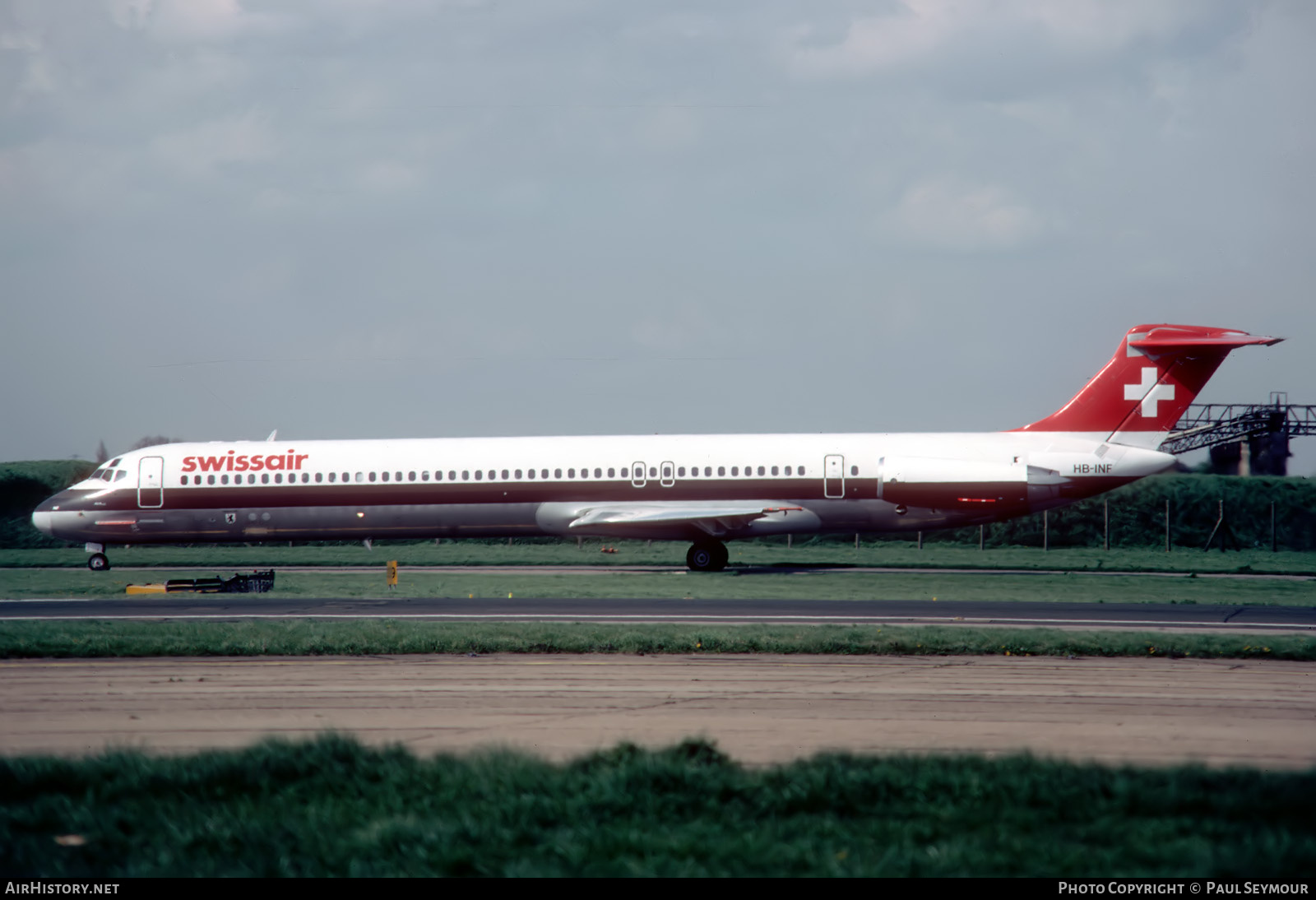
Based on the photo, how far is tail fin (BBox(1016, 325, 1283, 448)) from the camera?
31312 millimetres

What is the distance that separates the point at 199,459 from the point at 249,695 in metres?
22.6

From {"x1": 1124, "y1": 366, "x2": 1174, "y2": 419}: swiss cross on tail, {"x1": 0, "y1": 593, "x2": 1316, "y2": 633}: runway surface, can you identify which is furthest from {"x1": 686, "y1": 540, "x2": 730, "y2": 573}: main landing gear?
{"x1": 1124, "y1": 366, "x2": 1174, "y2": 419}: swiss cross on tail

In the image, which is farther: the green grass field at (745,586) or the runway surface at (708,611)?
the green grass field at (745,586)

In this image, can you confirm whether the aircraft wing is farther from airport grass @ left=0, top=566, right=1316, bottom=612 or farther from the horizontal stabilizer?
the horizontal stabilizer

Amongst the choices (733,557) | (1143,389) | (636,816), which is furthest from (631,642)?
(733,557)

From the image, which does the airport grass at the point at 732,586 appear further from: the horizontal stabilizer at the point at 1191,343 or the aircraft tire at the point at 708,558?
the horizontal stabilizer at the point at 1191,343

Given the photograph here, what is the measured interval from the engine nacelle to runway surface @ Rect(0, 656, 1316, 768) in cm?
1611

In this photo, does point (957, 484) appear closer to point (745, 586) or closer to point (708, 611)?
point (745, 586)

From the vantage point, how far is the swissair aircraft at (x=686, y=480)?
31156mm

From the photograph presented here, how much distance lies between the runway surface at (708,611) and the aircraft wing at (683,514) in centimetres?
700

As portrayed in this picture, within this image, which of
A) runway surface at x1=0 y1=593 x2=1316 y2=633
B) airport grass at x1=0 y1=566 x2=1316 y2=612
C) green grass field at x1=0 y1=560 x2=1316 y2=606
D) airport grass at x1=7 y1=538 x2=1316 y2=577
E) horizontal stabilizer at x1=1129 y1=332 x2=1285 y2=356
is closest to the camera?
runway surface at x1=0 y1=593 x2=1316 y2=633

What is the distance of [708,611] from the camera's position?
21.7m

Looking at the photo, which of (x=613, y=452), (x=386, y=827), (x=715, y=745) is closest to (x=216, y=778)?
(x=386, y=827)

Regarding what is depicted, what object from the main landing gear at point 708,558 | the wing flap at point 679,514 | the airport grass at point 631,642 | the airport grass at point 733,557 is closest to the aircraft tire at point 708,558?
the main landing gear at point 708,558
